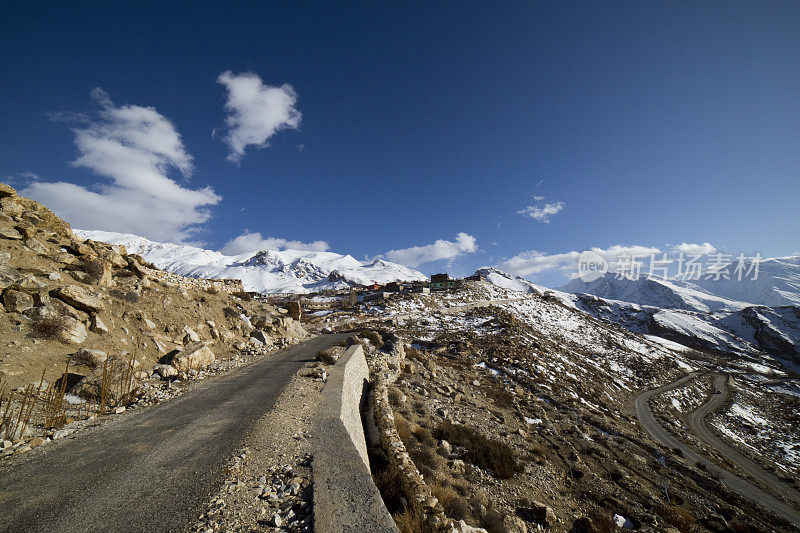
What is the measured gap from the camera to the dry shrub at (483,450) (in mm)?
10359

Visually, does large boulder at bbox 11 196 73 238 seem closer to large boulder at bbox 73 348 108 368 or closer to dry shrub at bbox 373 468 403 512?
large boulder at bbox 73 348 108 368

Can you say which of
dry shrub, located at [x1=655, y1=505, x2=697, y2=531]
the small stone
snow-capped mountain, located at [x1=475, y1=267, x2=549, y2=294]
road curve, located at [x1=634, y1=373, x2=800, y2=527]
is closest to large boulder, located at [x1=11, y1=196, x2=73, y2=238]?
the small stone

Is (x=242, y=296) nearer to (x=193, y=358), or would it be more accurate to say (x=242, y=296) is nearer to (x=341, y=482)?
(x=193, y=358)

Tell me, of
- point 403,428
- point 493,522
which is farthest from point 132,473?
point 493,522

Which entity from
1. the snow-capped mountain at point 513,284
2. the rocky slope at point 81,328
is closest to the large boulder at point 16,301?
the rocky slope at point 81,328

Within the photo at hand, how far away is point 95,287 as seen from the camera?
12.6 meters

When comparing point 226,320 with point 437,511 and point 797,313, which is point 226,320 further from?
point 797,313

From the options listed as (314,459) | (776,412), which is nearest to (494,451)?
(314,459)

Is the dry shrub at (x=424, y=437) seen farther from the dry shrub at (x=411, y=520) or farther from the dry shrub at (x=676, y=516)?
the dry shrub at (x=676, y=516)

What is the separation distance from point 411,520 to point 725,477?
2683 centimetres

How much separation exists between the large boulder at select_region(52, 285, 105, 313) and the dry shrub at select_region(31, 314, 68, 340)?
1019 mm

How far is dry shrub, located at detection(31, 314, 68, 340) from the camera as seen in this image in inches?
363

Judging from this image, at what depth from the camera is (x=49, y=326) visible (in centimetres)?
938

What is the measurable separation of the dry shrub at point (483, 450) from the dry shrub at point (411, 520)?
604 centimetres
